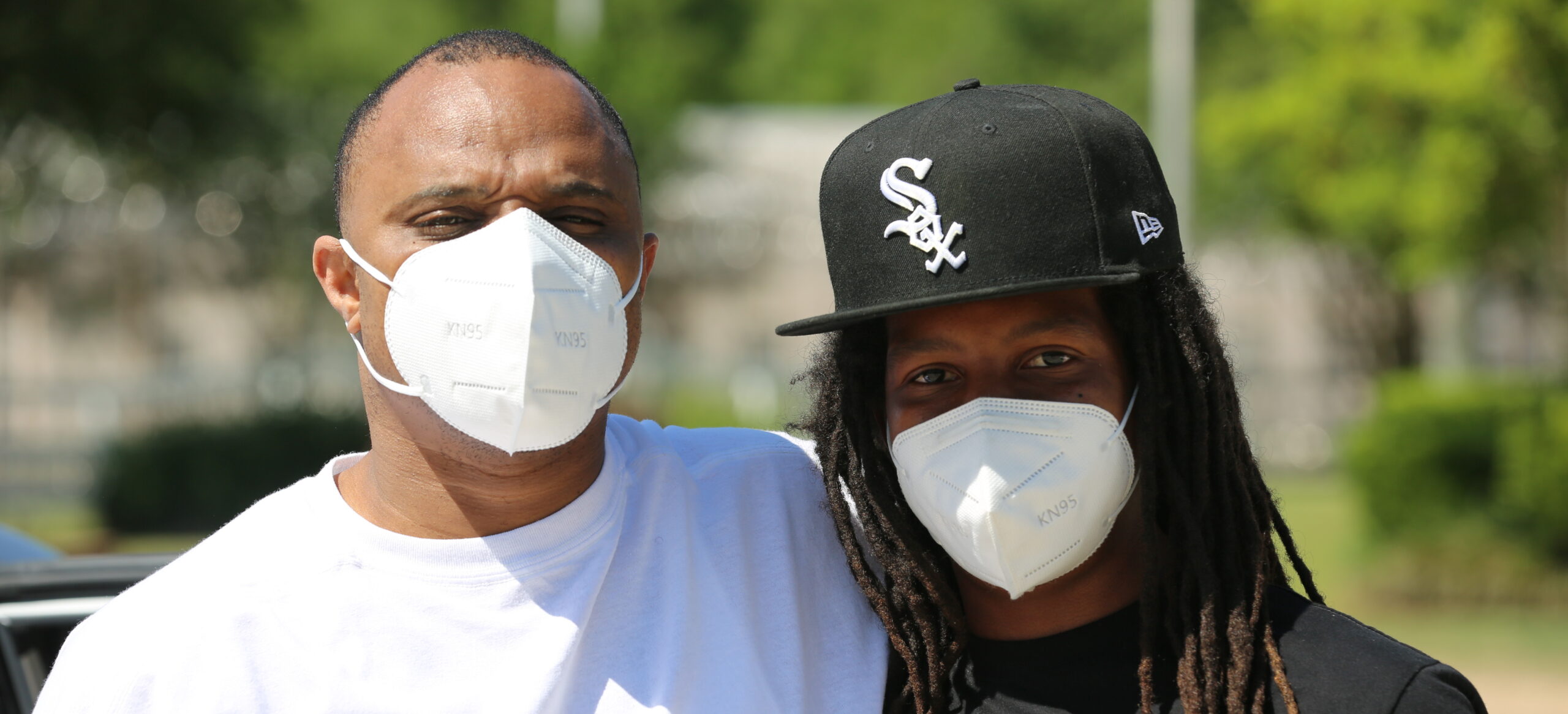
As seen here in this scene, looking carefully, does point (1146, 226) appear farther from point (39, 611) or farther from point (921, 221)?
point (39, 611)

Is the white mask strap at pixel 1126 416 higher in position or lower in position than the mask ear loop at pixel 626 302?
lower

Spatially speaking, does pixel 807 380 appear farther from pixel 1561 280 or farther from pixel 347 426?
pixel 347 426

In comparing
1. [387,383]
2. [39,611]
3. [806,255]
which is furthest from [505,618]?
[806,255]

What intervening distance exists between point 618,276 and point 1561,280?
1107 cm

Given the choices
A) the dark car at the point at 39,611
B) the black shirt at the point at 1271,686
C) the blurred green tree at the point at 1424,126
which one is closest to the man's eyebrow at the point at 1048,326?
the black shirt at the point at 1271,686

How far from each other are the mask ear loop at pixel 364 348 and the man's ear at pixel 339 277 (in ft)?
0.06

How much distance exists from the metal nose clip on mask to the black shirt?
0.84m

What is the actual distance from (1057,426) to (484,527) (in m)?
1.01

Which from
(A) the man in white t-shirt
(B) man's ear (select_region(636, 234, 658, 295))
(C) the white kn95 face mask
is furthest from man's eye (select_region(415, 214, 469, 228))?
(C) the white kn95 face mask

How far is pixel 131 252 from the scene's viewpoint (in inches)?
903

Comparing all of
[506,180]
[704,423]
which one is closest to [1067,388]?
[506,180]

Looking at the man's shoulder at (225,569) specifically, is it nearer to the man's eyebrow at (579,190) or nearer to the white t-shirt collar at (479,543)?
the white t-shirt collar at (479,543)

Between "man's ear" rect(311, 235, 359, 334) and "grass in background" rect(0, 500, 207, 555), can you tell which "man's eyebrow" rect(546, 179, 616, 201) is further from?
"grass in background" rect(0, 500, 207, 555)

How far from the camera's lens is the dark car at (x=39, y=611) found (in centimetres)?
351
